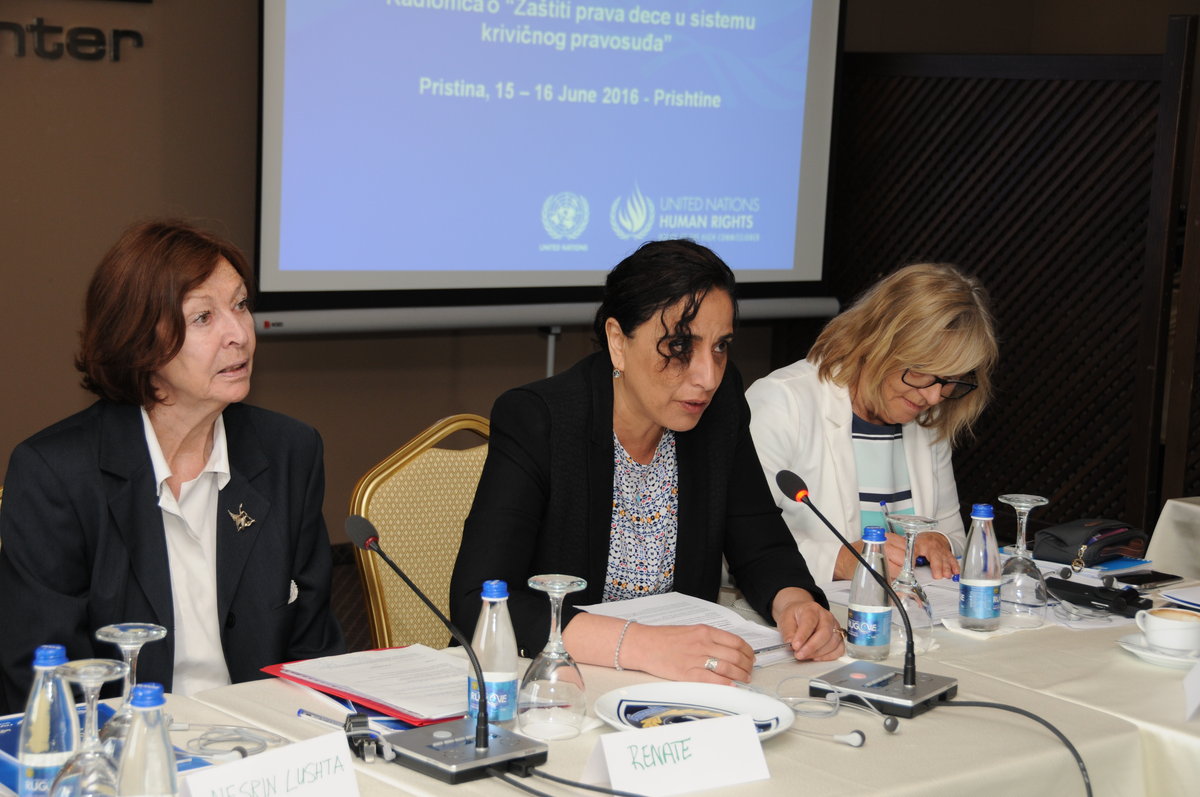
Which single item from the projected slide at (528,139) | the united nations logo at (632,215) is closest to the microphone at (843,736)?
the projected slide at (528,139)

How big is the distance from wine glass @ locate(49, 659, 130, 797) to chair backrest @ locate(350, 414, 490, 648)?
1.12 metres

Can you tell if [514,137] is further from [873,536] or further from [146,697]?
[146,697]

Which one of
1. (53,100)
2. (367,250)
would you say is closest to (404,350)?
(367,250)

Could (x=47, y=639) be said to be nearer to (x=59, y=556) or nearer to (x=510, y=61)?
(x=59, y=556)

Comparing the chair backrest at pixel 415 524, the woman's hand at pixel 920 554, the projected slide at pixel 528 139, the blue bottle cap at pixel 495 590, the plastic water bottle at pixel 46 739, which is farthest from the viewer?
the projected slide at pixel 528 139

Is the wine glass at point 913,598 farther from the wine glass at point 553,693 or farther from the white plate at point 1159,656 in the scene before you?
the wine glass at point 553,693

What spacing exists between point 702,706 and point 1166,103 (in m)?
3.66

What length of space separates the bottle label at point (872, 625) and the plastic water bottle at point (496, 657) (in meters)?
0.59

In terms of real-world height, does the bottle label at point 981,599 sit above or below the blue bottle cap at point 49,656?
below

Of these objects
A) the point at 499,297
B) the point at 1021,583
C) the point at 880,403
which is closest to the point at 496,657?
the point at 1021,583

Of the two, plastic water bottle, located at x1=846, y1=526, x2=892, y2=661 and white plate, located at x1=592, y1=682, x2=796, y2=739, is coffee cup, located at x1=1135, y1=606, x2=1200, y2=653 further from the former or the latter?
white plate, located at x1=592, y1=682, x2=796, y2=739

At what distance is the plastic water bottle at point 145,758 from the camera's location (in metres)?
1.12

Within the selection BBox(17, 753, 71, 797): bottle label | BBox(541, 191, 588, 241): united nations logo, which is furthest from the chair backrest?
BBox(541, 191, 588, 241): united nations logo

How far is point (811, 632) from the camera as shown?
6.25ft
